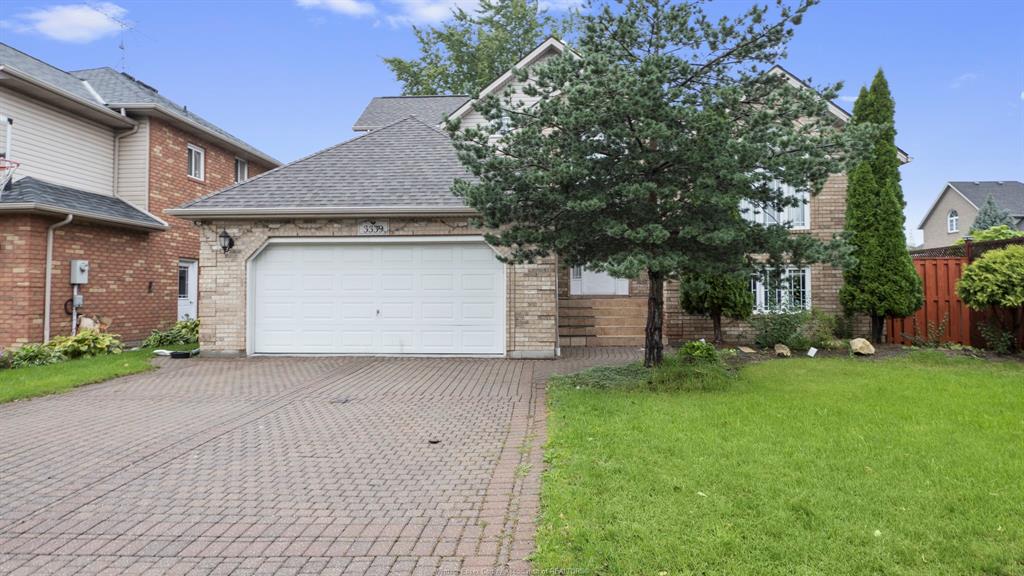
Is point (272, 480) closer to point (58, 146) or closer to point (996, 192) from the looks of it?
point (58, 146)

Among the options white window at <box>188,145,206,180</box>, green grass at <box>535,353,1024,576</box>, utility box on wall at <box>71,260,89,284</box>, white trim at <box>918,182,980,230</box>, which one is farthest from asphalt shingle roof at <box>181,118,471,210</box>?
white trim at <box>918,182,980,230</box>

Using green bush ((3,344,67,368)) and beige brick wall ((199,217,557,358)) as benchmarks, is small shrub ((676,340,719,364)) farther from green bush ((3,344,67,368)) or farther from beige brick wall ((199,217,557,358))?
green bush ((3,344,67,368))

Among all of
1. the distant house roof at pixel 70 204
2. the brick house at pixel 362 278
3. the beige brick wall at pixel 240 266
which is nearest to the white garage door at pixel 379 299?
the brick house at pixel 362 278

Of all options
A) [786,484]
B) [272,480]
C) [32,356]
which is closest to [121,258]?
[32,356]

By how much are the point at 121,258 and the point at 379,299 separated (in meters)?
7.40

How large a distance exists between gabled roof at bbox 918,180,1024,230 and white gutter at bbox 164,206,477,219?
3390 cm

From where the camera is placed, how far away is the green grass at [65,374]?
8.12m

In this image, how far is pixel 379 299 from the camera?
11664 millimetres

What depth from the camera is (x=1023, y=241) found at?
10.9 m

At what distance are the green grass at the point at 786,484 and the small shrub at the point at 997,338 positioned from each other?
4.92 meters

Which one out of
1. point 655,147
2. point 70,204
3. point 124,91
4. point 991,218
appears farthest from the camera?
point 991,218

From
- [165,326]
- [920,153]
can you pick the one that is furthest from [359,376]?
[920,153]

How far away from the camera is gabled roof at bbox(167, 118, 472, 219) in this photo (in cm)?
1130

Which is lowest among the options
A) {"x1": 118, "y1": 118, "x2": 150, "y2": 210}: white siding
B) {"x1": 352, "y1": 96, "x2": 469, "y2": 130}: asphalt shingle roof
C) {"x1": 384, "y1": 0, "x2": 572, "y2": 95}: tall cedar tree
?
{"x1": 118, "y1": 118, "x2": 150, "y2": 210}: white siding
